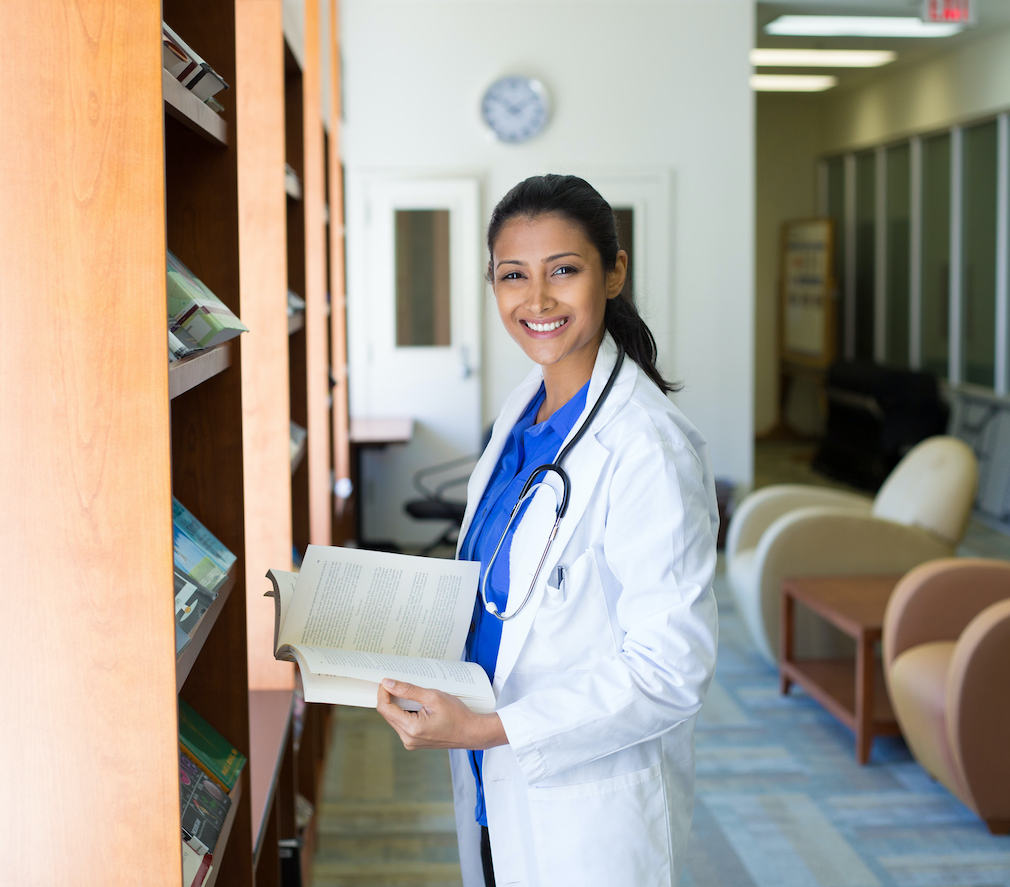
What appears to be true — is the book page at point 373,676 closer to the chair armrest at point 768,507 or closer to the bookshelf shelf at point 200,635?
Answer: the bookshelf shelf at point 200,635

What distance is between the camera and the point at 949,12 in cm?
571

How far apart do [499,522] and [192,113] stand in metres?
0.68

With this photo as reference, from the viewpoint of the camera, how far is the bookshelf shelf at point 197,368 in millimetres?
1055

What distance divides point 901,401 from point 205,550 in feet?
21.1

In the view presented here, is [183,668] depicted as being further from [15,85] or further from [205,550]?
[15,85]

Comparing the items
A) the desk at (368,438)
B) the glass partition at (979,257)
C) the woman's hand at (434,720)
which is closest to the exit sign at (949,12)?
the glass partition at (979,257)

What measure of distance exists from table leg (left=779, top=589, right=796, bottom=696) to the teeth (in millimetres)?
2600

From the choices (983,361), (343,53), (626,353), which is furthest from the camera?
(983,361)

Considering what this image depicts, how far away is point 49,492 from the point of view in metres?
0.91

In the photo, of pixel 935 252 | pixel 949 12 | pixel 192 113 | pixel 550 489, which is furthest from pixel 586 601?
pixel 935 252

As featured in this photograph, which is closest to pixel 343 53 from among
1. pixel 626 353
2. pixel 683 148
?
pixel 683 148

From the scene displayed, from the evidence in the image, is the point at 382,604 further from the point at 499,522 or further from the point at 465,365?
the point at 465,365

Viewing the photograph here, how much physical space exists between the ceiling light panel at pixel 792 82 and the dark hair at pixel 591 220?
24.2 ft

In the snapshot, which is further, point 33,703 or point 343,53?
point 343,53
